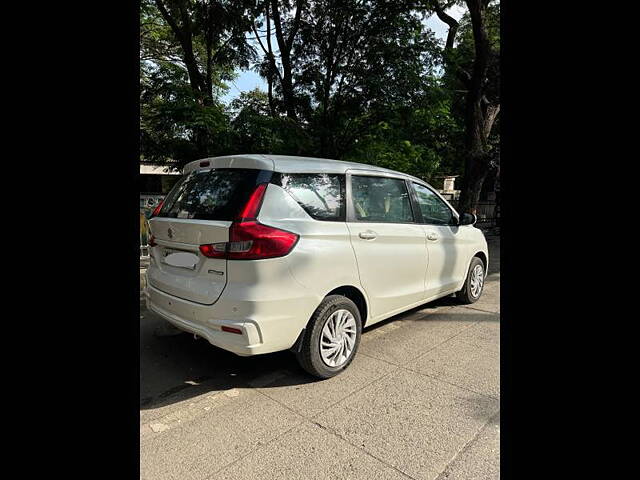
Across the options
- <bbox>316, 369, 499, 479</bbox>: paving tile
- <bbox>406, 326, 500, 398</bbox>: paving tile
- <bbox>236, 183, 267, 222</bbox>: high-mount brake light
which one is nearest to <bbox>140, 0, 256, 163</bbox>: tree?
<bbox>236, 183, 267, 222</bbox>: high-mount brake light

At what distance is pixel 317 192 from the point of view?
10.8ft

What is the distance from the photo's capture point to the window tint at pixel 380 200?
3.63m

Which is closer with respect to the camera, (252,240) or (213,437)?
(213,437)

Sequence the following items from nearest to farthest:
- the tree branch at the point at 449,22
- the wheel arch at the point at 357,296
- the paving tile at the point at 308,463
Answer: the paving tile at the point at 308,463, the wheel arch at the point at 357,296, the tree branch at the point at 449,22

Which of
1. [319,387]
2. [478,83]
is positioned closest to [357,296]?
[319,387]

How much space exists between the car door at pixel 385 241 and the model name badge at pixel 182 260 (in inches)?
51.7

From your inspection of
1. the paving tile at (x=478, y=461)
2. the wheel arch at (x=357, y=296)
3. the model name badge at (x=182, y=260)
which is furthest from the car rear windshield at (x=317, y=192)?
the paving tile at (x=478, y=461)

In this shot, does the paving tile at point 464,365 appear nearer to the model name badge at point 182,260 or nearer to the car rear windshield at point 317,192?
the car rear windshield at point 317,192

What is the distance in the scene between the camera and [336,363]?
3314 millimetres

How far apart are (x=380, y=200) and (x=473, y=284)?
2.40 m

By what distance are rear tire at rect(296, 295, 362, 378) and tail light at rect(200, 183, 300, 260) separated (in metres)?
0.64

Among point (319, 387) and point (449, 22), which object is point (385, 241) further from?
point (449, 22)

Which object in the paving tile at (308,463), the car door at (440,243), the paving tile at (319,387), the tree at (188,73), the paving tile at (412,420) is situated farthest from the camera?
the tree at (188,73)
